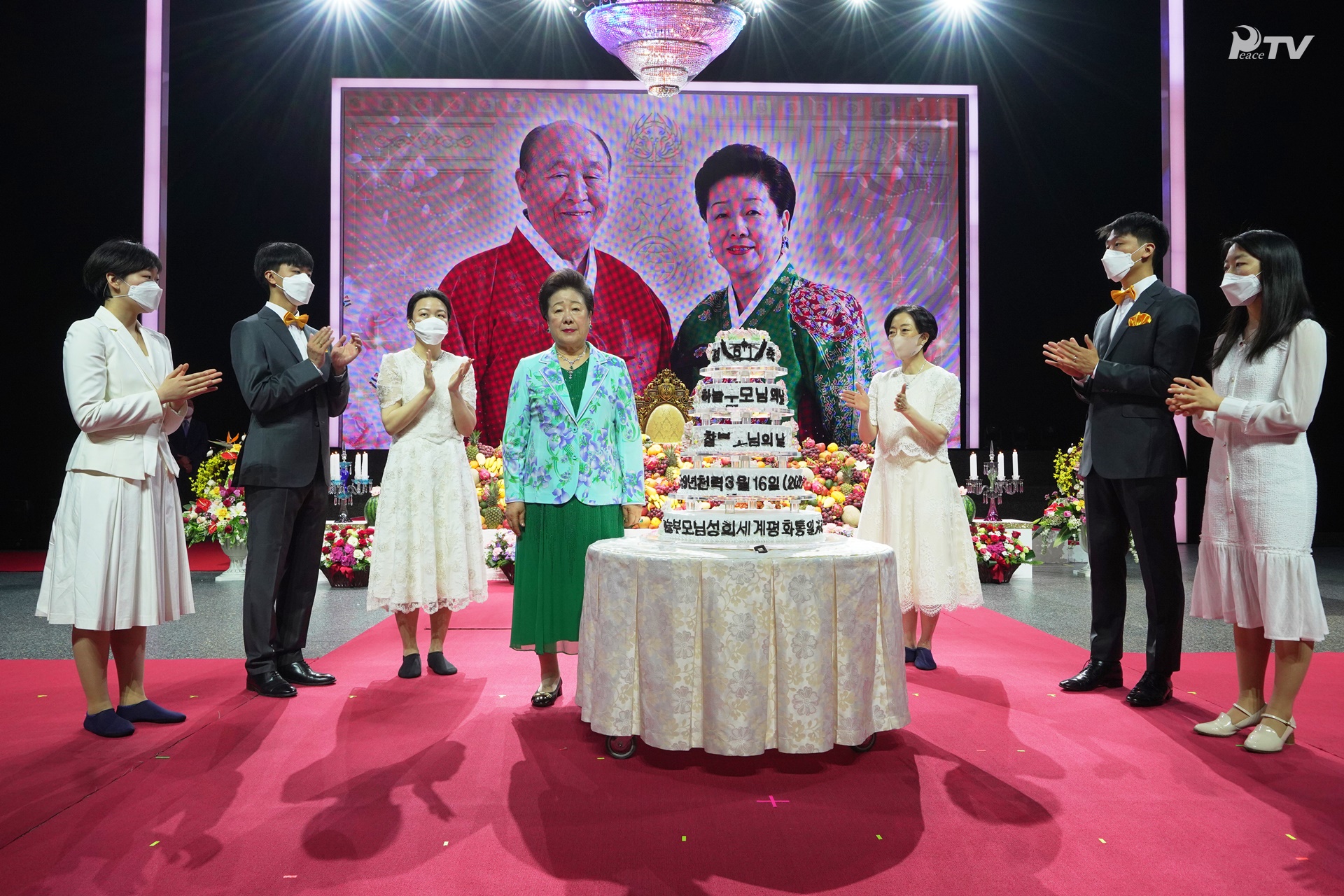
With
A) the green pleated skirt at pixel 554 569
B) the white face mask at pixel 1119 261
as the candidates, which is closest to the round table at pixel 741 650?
the green pleated skirt at pixel 554 569

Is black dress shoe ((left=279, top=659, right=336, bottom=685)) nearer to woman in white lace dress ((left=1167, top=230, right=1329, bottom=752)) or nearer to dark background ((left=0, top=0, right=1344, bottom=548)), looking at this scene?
woman in white lace dress ((left=1167, top=230, right=1329, bottom=752))

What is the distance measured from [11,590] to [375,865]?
6.26m

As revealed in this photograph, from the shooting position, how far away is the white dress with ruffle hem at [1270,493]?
3.12 m

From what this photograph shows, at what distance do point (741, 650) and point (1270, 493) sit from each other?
1852mm

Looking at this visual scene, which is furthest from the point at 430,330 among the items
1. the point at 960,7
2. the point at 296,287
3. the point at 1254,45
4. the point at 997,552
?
the point at 1254,45

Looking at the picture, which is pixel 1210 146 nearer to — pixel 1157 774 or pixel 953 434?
pixel 953 434

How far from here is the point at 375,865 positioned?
225 centimetres

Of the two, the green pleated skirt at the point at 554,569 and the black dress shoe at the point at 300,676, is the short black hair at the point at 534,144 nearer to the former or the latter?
the black dress shoe at the point at 300,676

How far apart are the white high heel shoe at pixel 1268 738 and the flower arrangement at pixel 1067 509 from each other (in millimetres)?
4526

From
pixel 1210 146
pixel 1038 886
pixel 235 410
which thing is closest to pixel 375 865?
pixel 1038 886

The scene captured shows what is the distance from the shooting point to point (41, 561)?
8.80m

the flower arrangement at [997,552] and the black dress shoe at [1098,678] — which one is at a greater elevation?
the flower arrangement at [997,552]

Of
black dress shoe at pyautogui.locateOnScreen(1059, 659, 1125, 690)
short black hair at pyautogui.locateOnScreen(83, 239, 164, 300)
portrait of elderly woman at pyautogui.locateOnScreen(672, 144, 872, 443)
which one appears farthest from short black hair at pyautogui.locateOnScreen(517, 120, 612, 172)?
black dress shoe at pyautogui.locateOnScreen(1059, 659, 1125, 690)

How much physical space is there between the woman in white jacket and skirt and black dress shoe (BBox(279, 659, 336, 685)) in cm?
63
